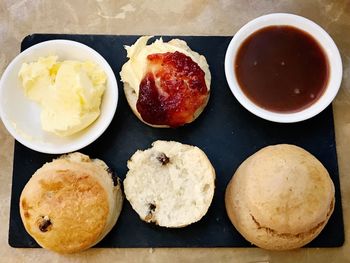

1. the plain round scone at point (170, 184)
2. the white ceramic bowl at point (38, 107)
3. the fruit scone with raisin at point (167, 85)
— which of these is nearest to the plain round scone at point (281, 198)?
the plain round scone at point (170, 184)

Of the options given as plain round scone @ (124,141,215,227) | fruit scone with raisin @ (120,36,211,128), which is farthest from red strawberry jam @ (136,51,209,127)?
plain round scone @ (124,141,215,227)

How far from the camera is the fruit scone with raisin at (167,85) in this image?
97.8 inches

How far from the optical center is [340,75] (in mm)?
2537

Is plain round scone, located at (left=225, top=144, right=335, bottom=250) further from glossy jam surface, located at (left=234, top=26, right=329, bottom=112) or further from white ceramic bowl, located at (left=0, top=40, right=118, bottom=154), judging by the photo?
white ceramic bowl, located at (left=0, top=40, right=118, bottom=154)

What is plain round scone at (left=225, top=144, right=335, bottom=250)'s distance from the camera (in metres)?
2.28

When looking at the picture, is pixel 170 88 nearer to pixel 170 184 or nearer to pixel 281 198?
pixel 170 184

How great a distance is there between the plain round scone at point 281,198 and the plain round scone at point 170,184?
137 millimetres

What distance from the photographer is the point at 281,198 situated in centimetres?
228

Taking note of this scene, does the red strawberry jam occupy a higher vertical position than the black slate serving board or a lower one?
higher

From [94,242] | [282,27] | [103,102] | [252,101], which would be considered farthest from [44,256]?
[282,27]

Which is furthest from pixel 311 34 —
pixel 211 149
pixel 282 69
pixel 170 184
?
pixel 170 184

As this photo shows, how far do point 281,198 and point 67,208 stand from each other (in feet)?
A: 2.70

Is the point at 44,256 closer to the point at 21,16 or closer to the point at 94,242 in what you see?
the point at 94,242

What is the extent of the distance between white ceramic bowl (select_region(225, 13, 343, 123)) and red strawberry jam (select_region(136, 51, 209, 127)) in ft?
0.53
